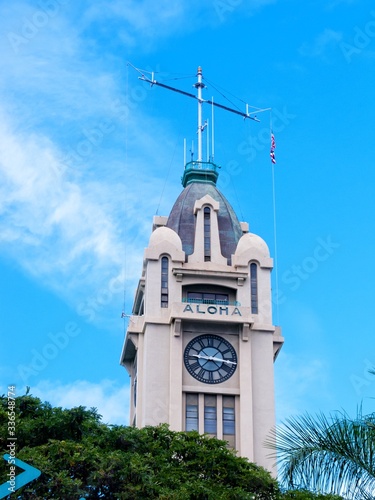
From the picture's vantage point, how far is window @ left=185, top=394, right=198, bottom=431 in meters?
58.2

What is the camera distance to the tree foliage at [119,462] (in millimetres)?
31656

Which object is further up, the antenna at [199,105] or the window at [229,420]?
the antenna at [199,105]

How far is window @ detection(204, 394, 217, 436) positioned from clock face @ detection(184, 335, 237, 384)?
111 centimetres

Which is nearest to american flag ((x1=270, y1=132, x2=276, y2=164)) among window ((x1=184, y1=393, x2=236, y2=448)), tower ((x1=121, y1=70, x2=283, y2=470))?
tower ((x1=121, y1=70, x2=283, y2=470))

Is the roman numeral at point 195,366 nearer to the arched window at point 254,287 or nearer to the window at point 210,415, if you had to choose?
the window at point 210,415

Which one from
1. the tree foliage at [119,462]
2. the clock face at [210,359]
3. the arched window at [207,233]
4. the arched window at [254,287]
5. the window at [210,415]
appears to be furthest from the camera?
the arched window at [207,233]

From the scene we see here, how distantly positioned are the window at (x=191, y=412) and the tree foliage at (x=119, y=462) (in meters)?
20.2

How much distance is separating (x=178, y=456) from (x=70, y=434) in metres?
4.43

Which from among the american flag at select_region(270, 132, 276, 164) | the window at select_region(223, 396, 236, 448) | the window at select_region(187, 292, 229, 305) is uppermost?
the american flag at select_region(270, 132, 276, 164)

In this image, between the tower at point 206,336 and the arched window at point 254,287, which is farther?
the arched window at point 254,287

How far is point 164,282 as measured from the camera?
2474 inches

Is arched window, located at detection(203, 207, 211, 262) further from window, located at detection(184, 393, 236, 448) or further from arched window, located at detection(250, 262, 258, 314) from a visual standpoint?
window, located at detection(184, 393, 236, 448)

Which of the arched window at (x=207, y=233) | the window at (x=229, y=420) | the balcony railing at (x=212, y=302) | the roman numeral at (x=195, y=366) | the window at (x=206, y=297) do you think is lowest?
the window at (x=229, y=420)

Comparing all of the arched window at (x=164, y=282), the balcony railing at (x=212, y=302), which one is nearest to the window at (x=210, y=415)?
the balcony railing at (x=212, y=302)
